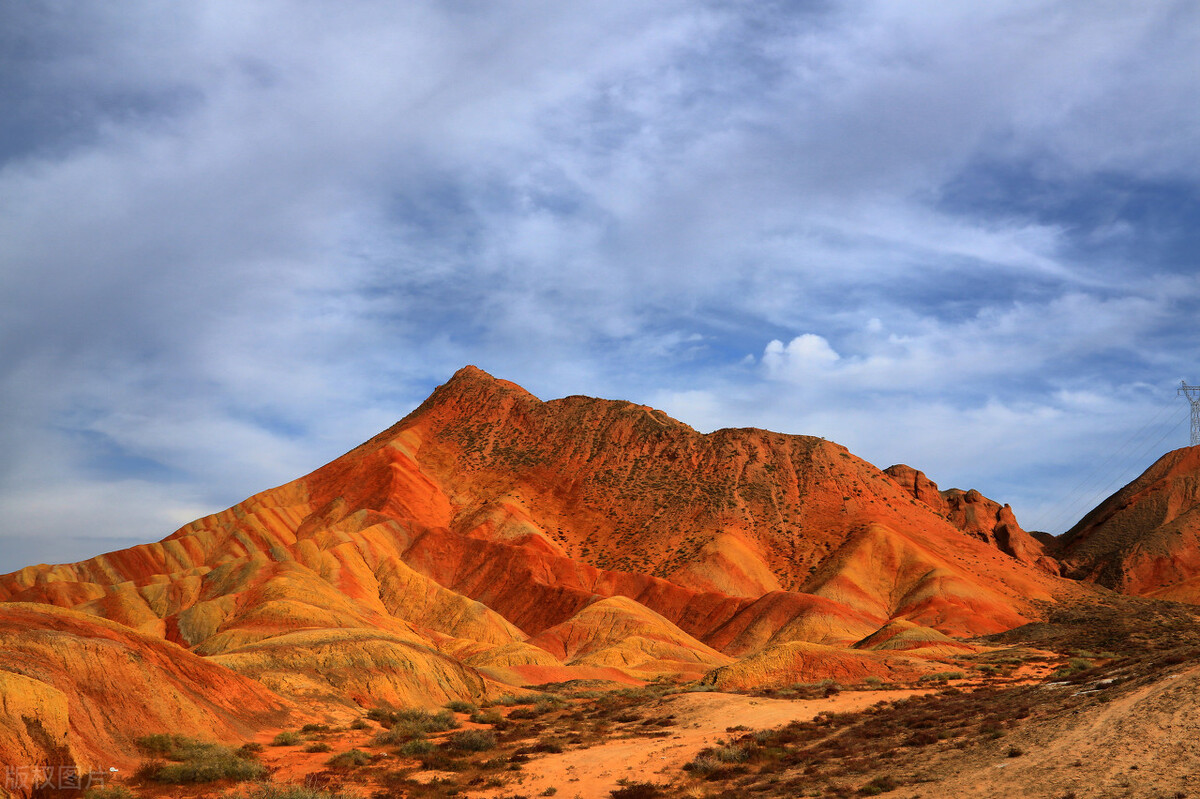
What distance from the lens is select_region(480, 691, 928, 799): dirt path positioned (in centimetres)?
2225

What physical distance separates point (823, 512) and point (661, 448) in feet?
86.1

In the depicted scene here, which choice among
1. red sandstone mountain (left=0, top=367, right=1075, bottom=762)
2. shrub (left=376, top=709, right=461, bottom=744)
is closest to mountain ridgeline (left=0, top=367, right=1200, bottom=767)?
red sandstone mountain (left=0, top=367, right=1075, bottom=762)

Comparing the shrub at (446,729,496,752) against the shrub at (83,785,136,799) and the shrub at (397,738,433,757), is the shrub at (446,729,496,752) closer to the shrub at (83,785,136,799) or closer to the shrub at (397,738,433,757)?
the shrub at (397,738,433,757)

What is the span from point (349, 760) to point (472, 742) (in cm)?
452

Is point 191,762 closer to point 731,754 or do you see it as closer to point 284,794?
point 284,794

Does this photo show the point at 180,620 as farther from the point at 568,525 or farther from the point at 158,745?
the point at 568,525

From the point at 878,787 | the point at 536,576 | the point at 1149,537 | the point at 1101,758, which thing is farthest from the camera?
the point at 1149,537

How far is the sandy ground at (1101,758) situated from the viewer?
1506cm

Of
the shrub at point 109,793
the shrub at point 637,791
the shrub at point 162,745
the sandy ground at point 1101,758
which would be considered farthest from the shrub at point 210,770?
the sandy ground at point 1101,758

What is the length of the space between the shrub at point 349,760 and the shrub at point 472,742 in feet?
10.6

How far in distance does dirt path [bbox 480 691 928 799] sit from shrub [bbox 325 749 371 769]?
5093 millimetres

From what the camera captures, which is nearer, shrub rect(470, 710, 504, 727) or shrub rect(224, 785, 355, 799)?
shrub rect(224, 785, 355, 799)

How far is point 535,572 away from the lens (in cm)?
9375

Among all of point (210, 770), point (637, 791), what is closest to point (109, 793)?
point (210, 770)
